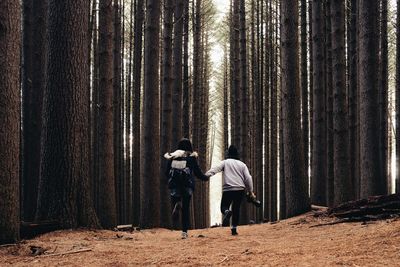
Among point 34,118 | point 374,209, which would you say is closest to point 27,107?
point 34,118

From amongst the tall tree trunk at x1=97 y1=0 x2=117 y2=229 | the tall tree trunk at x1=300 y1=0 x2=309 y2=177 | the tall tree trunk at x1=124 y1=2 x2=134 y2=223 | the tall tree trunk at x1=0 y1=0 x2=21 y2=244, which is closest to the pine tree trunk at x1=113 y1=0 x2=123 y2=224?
the tall tree trunk at x1=124 y1=2 x2=134 y2=223

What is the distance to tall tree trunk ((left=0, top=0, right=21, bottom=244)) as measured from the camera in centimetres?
570

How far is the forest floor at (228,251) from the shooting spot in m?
4.20

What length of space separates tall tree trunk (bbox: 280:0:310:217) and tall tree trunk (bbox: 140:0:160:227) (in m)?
3.08

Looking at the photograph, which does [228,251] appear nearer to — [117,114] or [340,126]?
[340,126]

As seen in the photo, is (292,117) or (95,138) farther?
(95,138)

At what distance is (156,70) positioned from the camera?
420 inches

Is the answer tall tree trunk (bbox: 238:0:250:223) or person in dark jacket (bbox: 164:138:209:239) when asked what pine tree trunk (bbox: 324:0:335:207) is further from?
person in dark jacket (bbox: 164:138:209:239)

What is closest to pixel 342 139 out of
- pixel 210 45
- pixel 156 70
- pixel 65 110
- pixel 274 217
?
pixel 156 70

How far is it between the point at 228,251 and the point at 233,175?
9.45ft

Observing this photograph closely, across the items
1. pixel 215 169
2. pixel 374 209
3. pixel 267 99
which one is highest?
pixel 267 99

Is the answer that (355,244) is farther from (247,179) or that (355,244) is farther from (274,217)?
(274,217)

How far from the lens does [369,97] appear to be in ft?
30.4

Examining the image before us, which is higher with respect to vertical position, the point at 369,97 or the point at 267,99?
the point at 267,99
